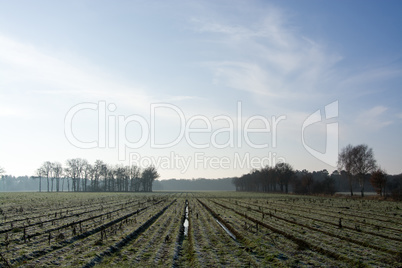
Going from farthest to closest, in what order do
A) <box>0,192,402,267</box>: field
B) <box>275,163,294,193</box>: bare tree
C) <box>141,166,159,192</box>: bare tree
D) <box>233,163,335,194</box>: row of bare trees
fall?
<box>141,166,159,192</box>: bare tree
<box>275,163,294,193</box>: bare tree
<box>233,163,335,194</box>: row of bare trees
<box>0,192,402,267</box>: field

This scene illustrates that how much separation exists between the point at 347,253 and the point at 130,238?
37.3 ft

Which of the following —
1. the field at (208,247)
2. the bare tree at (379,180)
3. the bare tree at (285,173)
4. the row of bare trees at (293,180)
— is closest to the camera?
the field at (208,247)

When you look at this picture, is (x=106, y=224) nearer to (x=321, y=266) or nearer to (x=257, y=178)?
(x=321, y=266)

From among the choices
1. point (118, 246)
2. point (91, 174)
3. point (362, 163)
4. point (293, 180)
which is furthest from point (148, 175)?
point (118, 246)

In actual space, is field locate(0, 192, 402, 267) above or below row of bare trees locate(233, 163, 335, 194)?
above

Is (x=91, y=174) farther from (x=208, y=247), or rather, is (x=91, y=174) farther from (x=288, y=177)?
(x=208, y=247)

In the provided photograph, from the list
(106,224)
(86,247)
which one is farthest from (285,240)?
(106,224)

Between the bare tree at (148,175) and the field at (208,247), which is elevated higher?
the field at (208,247)

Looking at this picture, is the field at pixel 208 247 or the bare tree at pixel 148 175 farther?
the bare tree at pixel 148 175

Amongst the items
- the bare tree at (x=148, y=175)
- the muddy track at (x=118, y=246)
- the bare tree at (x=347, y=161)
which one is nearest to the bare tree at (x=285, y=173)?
the bare tree at (x=347, y=161)

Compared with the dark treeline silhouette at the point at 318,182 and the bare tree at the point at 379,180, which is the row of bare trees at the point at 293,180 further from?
the bare tree at the point at 379,180

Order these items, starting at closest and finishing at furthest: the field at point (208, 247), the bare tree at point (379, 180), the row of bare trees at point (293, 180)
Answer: the field at point (208, 247), the bare tree at point (379, 180), the row of bare trees at point (293, 180)

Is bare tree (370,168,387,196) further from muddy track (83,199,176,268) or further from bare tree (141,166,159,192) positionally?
bare tree (141,166,159,192)

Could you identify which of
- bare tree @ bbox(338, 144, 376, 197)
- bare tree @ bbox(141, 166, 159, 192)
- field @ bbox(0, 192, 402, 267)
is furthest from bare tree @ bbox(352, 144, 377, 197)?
bare tree @ bbox(141, 166, 159, 192)
